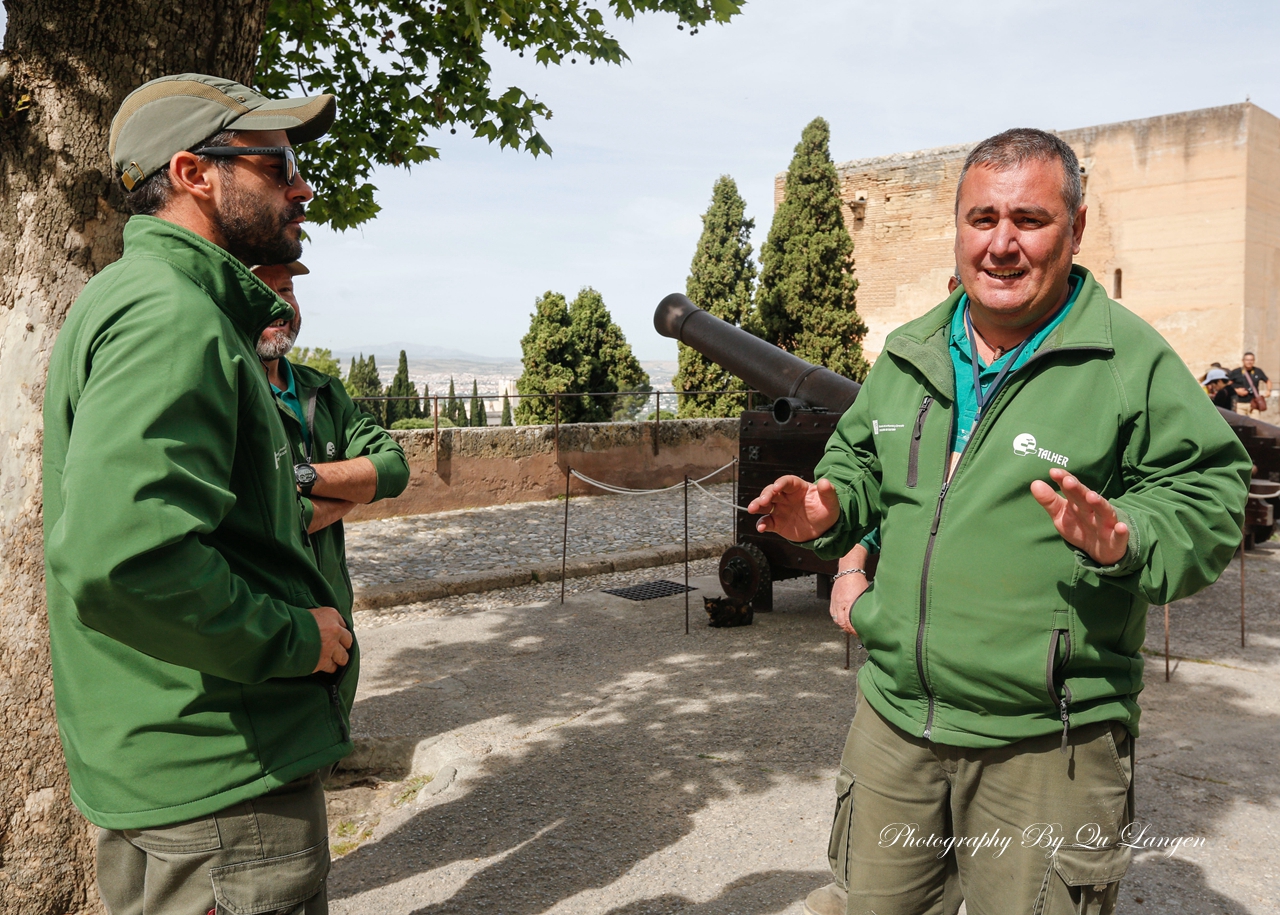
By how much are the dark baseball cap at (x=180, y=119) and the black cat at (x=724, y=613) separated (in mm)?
5416

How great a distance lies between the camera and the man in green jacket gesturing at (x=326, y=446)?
108 inches

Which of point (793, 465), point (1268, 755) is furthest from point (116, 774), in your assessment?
point (793, 465)

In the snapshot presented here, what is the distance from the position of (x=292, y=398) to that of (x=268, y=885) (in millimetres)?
1779

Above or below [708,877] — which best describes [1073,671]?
above

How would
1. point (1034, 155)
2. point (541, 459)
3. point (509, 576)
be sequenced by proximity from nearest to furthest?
point (1034, 155), point (509, 576), point (541, 459)

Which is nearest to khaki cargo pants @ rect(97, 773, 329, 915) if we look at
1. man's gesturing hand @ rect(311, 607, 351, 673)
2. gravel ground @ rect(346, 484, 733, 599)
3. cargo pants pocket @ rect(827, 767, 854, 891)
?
man's gesturing hand @ rect(311, 607, 351, 673)

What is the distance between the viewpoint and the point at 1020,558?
1.84 metres

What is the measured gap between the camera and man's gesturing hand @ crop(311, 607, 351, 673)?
1.71 m

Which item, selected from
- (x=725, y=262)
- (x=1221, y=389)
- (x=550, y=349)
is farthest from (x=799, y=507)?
(x=725, y=262)

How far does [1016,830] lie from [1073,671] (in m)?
0.32

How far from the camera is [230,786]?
164 centimetres

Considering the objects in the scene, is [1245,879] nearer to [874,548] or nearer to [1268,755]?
[1268,755]

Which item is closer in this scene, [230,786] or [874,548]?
[230,786]

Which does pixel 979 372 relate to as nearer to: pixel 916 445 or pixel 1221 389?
pixel 916 445
